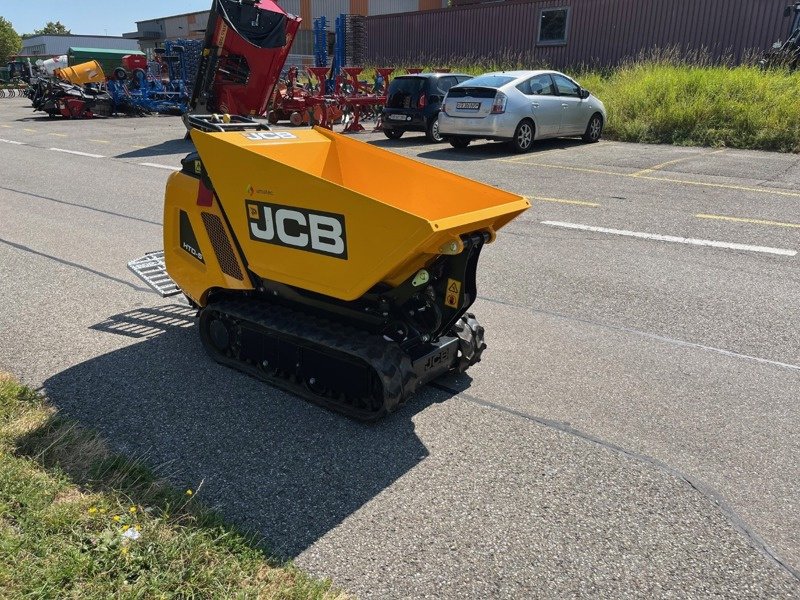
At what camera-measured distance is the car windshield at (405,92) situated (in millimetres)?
16000

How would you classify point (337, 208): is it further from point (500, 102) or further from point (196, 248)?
point (500, 102)

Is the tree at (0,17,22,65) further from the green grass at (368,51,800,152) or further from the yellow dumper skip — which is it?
the green grass at (368,51,800,152)

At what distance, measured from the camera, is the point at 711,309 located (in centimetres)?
543

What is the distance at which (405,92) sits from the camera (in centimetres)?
1619

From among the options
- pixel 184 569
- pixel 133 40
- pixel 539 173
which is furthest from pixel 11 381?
pixel 133 40

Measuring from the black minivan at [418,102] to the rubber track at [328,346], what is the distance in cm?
1237

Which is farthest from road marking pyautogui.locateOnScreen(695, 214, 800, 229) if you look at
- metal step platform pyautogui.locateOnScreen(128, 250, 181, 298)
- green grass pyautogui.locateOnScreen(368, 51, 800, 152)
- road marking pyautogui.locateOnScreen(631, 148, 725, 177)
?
green grass pyautogui.locateOnScreen(368, 51, 800, 152)

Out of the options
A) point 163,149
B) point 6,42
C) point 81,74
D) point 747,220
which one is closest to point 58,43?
point 6,42

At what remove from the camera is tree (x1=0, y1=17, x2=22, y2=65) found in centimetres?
6794

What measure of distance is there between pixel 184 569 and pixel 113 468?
35.4 inches

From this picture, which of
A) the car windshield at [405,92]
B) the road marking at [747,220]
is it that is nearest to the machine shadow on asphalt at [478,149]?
the car windshield at [405,92]

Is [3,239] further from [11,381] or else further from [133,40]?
[133,40]

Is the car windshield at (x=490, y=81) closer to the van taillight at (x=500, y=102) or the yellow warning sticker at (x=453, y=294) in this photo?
the van taillight at (x=500, y=102)

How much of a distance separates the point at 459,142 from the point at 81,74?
1826 cm
